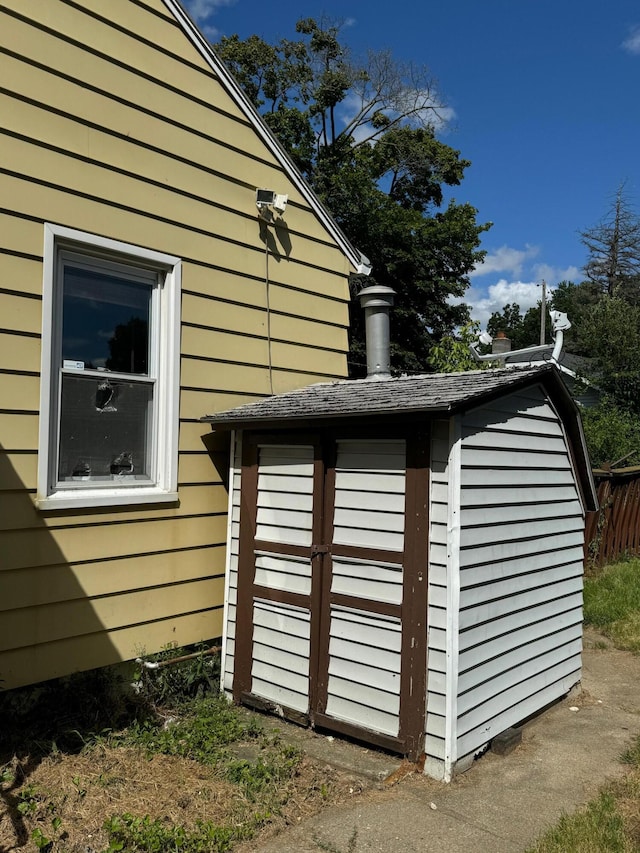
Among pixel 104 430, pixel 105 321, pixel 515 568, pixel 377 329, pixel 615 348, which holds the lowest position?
pixel 515 568

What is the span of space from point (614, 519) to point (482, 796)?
24.8ft

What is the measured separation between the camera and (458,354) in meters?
9.68

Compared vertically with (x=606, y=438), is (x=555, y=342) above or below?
above

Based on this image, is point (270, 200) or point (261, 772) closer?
point (261, 772)

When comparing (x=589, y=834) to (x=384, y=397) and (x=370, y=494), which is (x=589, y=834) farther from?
(x=384, y=397)

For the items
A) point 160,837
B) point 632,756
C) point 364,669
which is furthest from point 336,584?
point 632,756

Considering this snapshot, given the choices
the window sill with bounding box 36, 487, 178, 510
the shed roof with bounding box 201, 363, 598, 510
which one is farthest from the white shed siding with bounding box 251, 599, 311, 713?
the shed roof with bounding box 201, 363, 598, 510

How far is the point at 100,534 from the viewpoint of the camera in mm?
4812

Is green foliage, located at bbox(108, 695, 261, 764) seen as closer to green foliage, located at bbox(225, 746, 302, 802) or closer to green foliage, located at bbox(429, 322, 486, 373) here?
green foliage, located at bbox(225, 746, 302, 802)

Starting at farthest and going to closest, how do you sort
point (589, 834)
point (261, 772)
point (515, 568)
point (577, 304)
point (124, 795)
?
point (577, 304) < point (515, 568) < point (261, 772) < point (124, 795) < point (589, 834)

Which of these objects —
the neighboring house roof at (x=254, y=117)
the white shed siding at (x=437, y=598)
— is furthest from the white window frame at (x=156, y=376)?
the white shed siding at (x=437, y=598)

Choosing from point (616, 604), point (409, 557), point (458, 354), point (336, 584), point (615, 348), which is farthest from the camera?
point (615, 348)

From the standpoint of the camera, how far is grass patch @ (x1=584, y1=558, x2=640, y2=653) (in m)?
7.46

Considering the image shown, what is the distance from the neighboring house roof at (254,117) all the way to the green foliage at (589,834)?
196 inches
